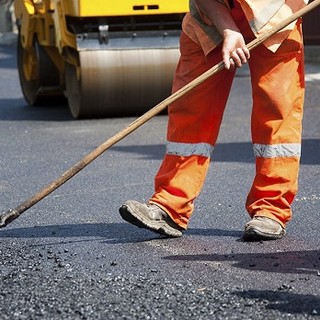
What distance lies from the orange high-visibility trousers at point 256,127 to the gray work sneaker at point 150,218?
0.11 ft

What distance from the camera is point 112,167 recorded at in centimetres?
819

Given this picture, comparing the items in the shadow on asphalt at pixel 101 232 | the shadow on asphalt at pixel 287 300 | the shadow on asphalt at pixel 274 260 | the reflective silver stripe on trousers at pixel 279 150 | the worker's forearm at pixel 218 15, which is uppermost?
the worker's forearm at pixel 218 15

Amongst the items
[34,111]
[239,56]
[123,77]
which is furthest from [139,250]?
[34,111]

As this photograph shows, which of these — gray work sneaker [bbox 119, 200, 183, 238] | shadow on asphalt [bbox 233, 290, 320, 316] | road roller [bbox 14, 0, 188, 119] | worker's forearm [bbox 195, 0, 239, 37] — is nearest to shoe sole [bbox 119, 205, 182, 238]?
gray work sneaker [bbox 119, 200, 183, 238]

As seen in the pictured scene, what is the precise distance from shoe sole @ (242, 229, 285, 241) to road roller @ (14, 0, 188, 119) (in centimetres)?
511

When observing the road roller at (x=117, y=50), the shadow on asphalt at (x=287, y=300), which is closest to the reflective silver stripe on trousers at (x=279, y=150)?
the shadow on asphalt at (x=287, y=300)

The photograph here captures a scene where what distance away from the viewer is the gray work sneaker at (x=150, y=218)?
5.61 m

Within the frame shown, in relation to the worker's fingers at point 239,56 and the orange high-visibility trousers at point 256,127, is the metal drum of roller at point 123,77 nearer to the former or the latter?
the orange high-visibility trousers at point 256,127

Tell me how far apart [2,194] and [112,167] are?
3.77ft

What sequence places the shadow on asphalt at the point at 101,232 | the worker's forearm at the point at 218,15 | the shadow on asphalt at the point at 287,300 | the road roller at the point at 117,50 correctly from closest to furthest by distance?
the shadow on asphalt at the point at 287,300 → the worker's forearm at the point at 218,15 → the shadow on asphalt at the point at 101,232 → the road roller at the point at 117,50

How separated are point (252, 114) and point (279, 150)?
209 millimetres

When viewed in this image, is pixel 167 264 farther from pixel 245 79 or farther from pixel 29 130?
pixel 245 79

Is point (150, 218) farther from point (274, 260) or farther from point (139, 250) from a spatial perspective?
point (274, 260)

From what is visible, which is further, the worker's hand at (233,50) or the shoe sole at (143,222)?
the shoe sole at (143,222)
